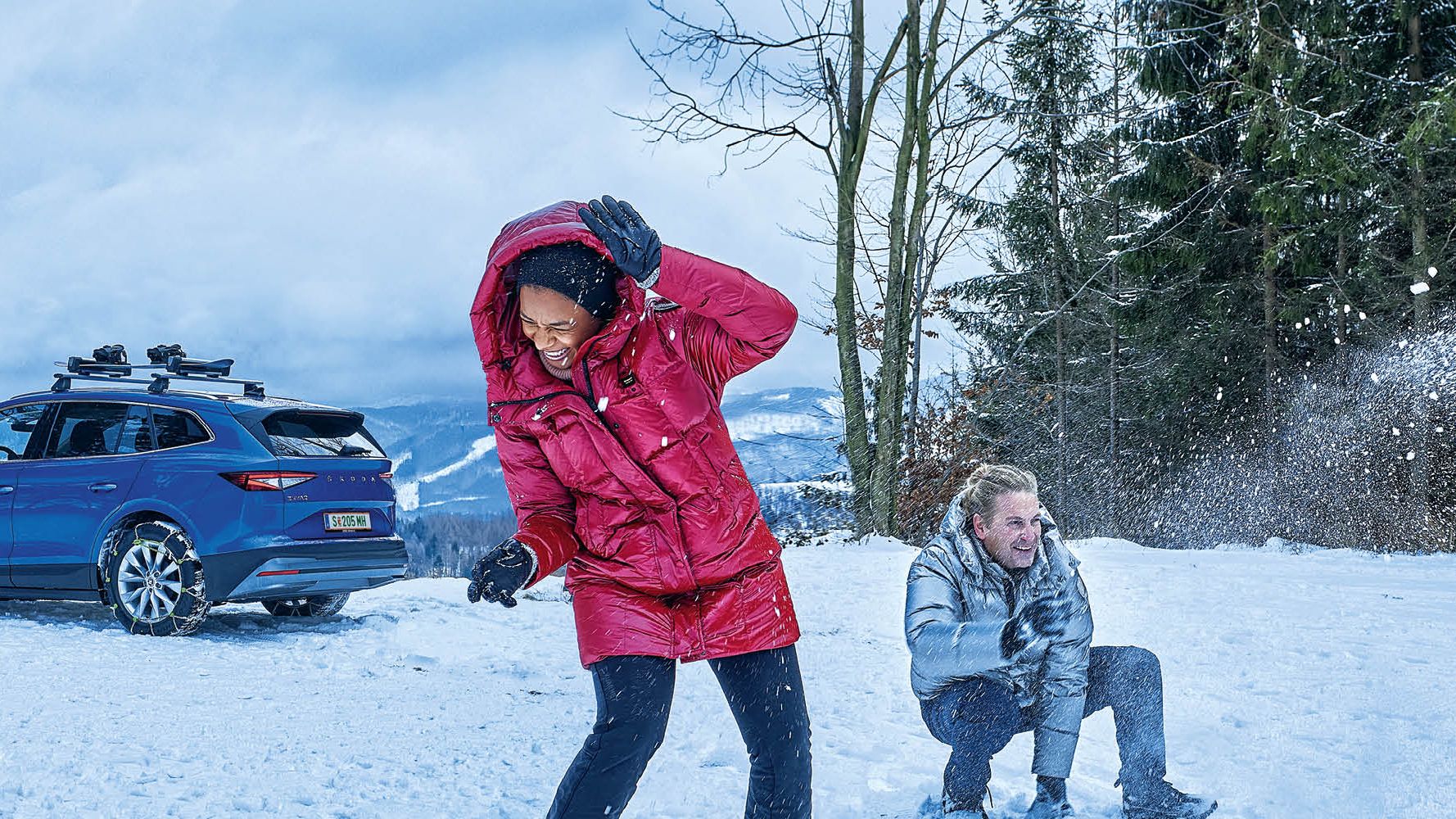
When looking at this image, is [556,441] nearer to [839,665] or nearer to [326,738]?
[326,738]

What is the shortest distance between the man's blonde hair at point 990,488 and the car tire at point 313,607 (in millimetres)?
6208

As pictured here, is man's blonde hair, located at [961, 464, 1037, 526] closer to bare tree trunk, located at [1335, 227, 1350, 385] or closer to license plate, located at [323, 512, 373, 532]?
license plate, located at [323, 512, 373, 532]

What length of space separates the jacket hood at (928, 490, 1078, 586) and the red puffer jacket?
1051mm

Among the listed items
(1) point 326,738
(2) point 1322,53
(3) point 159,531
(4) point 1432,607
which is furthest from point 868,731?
(2) point 1322,53

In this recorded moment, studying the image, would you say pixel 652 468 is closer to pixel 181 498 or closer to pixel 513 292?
pixel 513 292

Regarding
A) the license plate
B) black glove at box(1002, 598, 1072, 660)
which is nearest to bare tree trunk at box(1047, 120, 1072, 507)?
the license plate

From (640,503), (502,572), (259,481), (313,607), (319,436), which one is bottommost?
(313,607)

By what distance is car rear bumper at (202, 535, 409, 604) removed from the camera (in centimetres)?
699

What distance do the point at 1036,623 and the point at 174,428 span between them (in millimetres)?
6322

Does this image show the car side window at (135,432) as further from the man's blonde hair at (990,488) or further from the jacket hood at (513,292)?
the man's blonde hair at (990,488)

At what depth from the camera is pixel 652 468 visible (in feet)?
8.21

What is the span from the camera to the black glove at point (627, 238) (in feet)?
7.61

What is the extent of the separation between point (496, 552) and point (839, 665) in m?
4.27

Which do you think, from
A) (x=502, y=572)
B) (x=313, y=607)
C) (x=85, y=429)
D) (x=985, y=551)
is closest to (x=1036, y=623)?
(x=985, y=551)
